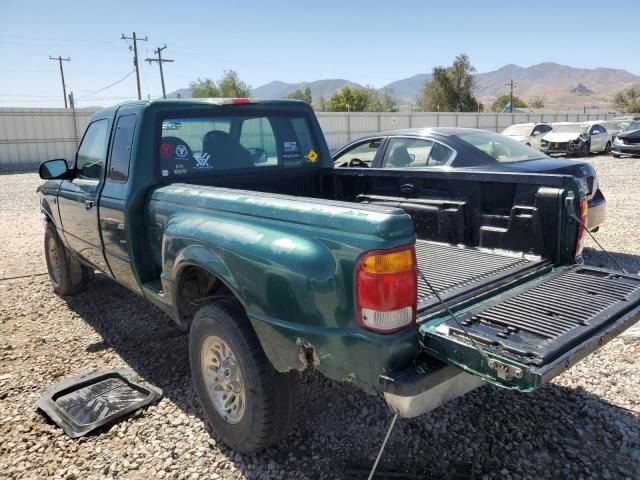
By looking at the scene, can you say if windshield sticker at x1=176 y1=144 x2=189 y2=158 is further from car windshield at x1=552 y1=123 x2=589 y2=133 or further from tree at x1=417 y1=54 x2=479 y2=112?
tree at x1=417 y1=54 x2=479 y2=112

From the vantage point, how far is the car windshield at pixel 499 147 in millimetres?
6821

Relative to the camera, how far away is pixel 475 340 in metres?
2.18

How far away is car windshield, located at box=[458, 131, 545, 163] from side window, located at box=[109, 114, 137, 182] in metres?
4.37

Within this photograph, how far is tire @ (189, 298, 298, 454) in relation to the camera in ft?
8.84

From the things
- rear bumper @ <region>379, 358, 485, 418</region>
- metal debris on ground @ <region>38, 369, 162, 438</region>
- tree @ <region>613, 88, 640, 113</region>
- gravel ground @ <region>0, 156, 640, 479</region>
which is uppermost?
tree @ <region>613, 88, 640, 113</region>

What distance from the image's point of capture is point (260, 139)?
4402 millimetres

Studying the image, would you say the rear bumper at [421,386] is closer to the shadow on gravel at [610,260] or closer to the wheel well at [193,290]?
the wheel well at [193,290]

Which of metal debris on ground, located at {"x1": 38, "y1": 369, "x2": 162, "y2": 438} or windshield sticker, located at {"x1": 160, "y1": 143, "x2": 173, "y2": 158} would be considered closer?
metal debris on ground, located at {"x1": 38, "y1": 369, "x2": 162, "y2": 438}

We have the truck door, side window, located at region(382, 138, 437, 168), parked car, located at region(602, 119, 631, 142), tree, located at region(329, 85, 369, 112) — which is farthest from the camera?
tree, located at region(329, 85, 369, 112)

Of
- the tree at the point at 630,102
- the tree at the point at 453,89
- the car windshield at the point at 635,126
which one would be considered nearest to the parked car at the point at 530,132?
the car windshield at the point at 635,126

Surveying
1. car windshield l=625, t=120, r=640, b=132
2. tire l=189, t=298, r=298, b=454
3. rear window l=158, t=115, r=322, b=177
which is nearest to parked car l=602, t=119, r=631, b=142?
car windshield l=625, t=120, r=640, b=132

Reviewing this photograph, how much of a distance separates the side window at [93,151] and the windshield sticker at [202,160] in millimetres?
790

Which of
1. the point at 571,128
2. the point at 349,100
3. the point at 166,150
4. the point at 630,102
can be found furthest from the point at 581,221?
the point at 630,102

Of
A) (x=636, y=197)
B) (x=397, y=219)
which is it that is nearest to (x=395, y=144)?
(x=397, y=219)
